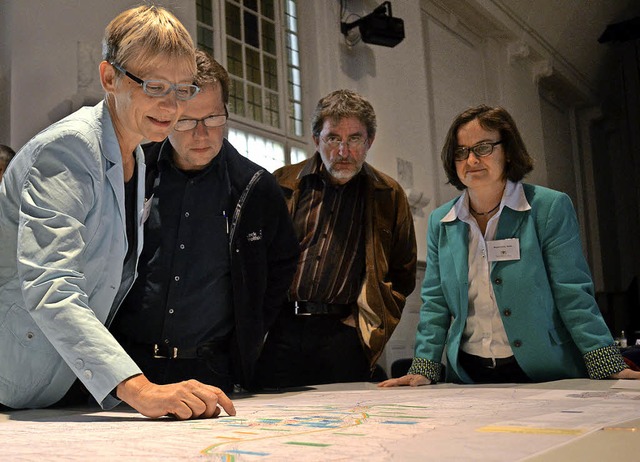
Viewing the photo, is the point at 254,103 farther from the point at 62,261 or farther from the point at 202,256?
the point at 62,261

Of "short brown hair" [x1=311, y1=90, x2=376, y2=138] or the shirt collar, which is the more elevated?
"short brown hair" [x1=311, y1=90, x2=376, y2=138]

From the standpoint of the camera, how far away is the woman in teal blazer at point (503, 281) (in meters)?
2.22

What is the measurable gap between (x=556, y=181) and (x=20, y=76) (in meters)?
8.30

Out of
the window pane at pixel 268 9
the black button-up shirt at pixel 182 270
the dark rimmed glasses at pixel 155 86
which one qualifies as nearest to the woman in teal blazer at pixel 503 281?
the black button-up shirt at pixel 182 270

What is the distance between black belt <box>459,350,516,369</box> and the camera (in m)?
2.30

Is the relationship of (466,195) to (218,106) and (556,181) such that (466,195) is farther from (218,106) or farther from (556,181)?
(556,181)

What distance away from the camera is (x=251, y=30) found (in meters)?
5.73

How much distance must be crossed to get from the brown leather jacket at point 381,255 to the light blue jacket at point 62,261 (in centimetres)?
122

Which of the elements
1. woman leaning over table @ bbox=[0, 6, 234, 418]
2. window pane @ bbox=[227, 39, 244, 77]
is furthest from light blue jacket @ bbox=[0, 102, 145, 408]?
window pane @ bbox=[227, 39, 244, 77]

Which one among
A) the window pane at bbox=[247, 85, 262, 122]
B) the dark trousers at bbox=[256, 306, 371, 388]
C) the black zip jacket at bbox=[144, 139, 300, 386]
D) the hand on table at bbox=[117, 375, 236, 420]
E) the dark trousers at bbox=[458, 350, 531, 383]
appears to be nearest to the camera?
the hand on table at bbox=[117, 375, 236, 420]

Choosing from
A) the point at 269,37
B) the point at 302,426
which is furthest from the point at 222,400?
the point at 269,37

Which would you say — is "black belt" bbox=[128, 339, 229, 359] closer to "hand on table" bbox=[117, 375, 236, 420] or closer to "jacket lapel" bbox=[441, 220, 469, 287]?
"hand on table" bbox=[117, 375, 236, 420]

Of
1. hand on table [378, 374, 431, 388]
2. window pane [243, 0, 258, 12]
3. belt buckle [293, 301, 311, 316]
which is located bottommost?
hand on table [378, 374, 431, 388]

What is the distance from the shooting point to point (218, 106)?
7.13 feet
